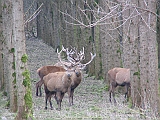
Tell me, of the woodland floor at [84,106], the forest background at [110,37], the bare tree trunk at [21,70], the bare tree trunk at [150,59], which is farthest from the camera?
the bare tree trunk at [150,59]

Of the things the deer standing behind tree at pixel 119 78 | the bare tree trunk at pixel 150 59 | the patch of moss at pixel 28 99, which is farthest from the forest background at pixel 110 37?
the deer standing behind tree at pixel 119 78

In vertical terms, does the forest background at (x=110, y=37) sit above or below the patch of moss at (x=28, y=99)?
above

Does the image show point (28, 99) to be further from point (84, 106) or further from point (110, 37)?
point (110, 37)

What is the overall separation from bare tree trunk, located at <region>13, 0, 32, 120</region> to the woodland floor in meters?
0.78

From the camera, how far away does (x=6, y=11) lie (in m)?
12.6

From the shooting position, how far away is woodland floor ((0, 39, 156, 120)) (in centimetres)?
1027

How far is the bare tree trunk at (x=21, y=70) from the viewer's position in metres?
9.89

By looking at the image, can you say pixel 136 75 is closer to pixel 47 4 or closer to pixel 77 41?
pixel 77 41

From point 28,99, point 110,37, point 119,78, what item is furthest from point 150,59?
point 110,37

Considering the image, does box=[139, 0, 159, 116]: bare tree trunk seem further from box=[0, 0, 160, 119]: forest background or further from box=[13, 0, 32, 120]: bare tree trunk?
box=[13, 0, 32, 120]: bare tree trunk

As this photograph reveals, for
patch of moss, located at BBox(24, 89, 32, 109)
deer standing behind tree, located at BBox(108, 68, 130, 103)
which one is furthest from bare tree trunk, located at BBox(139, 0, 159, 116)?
deer standing behind tree, located at BBox(108, 68, 130, 103)

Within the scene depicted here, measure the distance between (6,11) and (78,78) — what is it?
413 centimetres

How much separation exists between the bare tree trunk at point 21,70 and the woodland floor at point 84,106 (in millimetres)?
785

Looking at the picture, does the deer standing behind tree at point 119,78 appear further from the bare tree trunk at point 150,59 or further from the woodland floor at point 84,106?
the bare tree trunk at point 150,59
